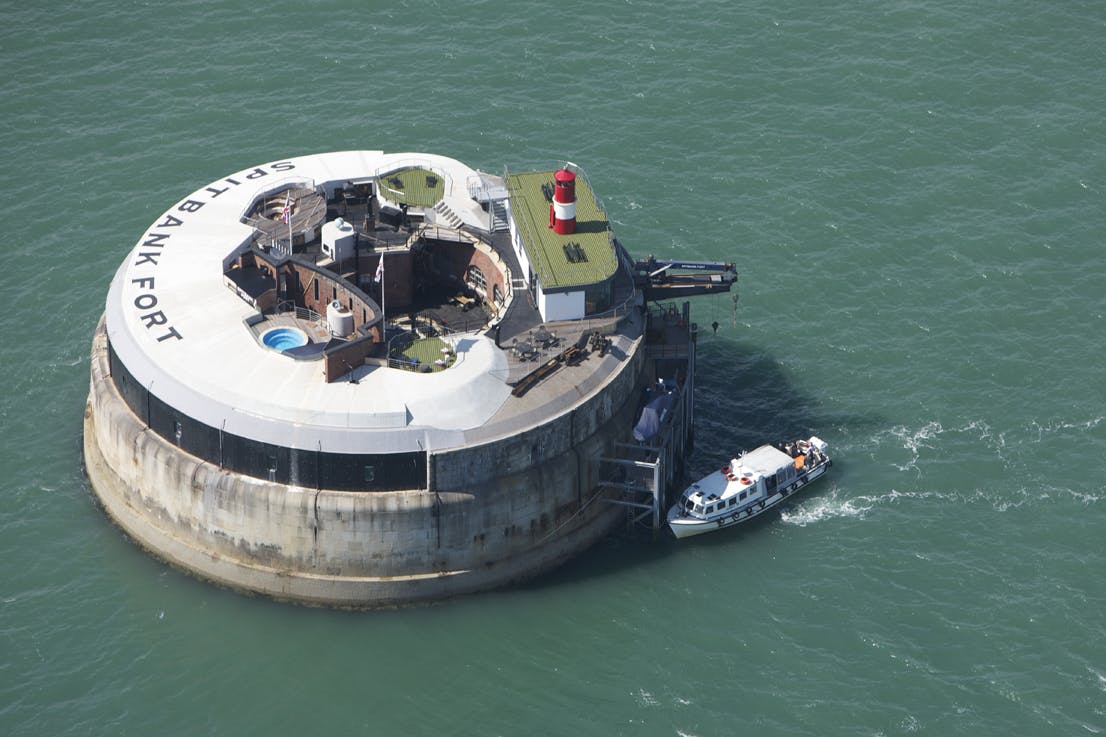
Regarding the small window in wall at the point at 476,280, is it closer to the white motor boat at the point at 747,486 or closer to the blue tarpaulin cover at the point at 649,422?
the blue tarpaulin cover at the point at 649,422

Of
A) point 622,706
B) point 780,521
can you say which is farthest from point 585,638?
point 780,521

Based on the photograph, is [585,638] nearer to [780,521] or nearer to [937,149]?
[780,521]

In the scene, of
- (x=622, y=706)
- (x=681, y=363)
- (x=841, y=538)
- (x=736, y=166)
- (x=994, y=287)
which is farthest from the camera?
(x=736, y=166)

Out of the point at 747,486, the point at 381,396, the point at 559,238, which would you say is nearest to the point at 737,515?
the point at 747,486

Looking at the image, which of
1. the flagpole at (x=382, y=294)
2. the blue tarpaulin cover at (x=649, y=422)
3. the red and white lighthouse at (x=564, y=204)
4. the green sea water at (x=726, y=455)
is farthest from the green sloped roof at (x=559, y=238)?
the green sea water at (x=726, y=455)

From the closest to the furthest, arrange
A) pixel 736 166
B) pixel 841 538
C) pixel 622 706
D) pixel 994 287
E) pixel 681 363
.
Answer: pixel 622 706, pixel 841 538, pixel 681 363, pixel 994 287, pixel 736 166

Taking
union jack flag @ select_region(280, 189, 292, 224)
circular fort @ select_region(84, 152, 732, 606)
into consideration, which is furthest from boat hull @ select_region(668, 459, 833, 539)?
union jack flag @ select_region(280, 189, 292, 224)

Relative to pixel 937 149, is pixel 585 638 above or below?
below

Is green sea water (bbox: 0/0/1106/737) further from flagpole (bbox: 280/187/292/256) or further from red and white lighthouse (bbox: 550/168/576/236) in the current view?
flagpole (bbox: 280/187/292/256)
